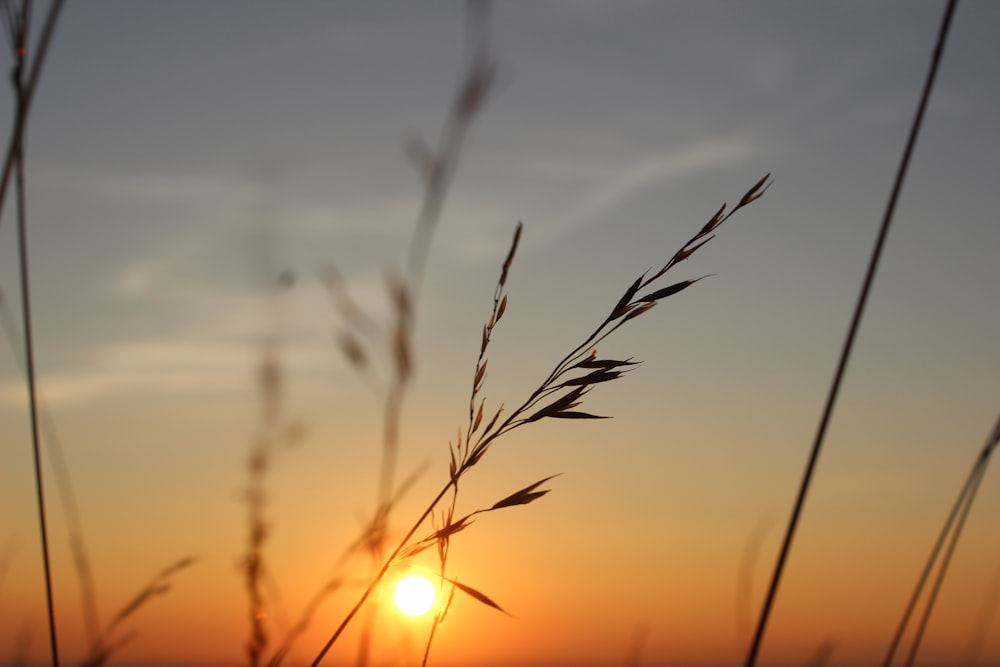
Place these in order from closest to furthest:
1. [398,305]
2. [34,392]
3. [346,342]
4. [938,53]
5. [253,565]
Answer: [938,53], [398,305], [34,392], [346,342], [253,565]

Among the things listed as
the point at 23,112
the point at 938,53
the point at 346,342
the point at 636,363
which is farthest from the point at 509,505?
the point at 23,112

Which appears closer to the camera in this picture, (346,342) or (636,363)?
(636,363)

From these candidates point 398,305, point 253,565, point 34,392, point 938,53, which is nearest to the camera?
point 938,53

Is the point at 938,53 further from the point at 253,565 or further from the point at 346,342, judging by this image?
the point at 253,565

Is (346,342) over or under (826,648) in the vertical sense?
over

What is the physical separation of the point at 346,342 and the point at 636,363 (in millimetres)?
653

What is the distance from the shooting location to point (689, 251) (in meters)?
1.30

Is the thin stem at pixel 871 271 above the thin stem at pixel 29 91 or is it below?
below

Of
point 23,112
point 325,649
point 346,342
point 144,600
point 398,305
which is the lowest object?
point 325,649

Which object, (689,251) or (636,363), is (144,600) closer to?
(636,363)

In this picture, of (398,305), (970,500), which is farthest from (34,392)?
(970,500)

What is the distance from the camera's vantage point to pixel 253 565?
91.4 inches

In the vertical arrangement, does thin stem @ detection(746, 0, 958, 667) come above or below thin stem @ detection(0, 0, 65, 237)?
below

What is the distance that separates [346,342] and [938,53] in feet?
3.37
